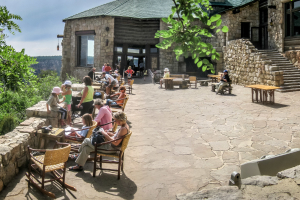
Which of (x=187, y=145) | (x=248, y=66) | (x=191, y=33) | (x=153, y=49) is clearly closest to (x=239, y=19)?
(x=248, y=66)

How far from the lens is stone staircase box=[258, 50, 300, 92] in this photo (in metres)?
13.9

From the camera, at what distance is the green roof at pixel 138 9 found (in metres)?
23.3

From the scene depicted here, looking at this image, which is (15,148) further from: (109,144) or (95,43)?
(95,43)

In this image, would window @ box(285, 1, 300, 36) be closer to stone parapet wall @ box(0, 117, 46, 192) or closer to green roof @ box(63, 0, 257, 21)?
green roof @ box(63, 0, 257, 21)

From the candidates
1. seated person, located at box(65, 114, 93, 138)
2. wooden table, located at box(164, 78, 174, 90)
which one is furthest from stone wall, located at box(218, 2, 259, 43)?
seated person, located at box(65, 114, 93, 138)

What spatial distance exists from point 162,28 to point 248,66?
8.33 metres

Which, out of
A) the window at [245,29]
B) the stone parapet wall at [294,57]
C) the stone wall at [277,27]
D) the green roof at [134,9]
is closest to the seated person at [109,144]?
the stone parapet wall at [294,57]

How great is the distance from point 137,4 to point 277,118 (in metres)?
19.6

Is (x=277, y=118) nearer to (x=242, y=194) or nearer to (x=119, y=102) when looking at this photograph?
(x=119, y=102)

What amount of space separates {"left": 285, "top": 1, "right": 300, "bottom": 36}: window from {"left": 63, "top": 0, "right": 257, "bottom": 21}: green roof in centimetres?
628

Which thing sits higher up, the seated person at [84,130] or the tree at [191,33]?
the tree at [191,33]

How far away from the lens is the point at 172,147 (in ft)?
22.2

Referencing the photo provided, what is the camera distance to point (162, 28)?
22.7 m

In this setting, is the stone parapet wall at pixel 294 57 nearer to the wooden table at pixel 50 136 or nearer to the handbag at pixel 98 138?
the handbag at pixel 98 138
